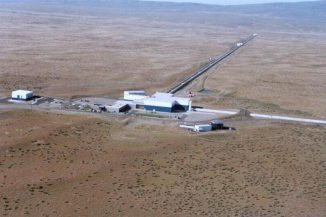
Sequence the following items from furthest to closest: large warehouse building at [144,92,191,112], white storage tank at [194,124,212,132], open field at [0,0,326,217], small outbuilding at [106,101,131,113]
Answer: large warehouse building at [144,92,191,112]
small outbuilding at [106,101,131,113]
white storage tank at [194,124,212,132]
open field at [0,0,326,217]

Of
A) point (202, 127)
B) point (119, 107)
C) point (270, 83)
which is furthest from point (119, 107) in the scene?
point (270, 83)

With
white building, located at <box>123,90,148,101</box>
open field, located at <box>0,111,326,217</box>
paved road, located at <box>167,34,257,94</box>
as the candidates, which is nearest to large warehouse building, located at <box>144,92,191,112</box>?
white building, located at <box>123,90,148,101</box>

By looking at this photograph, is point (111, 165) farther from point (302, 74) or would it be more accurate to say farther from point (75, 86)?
point (302, 74)

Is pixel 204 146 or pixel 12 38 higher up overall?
pixel 12 38

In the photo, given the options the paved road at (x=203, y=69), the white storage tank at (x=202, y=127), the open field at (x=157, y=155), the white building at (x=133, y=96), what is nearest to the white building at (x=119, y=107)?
the white building at (x=133, y=96)

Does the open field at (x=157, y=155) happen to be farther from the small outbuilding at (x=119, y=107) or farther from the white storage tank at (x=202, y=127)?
the small outbuilding at (x=119, y=107)

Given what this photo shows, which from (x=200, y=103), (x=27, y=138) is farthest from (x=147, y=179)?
(x=200, y=103)

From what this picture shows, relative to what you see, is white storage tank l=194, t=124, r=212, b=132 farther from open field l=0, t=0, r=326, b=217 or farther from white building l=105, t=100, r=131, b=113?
white building l=105, t=100, r=131, b=113
